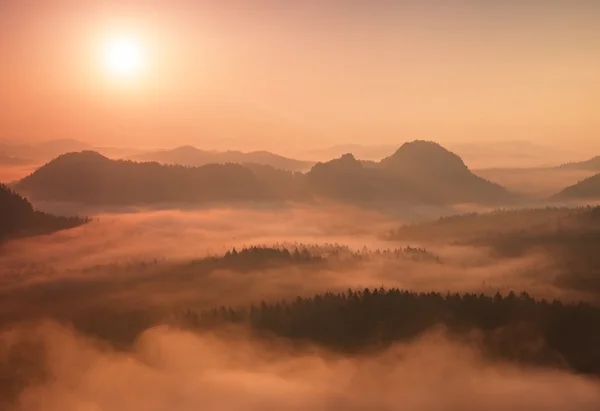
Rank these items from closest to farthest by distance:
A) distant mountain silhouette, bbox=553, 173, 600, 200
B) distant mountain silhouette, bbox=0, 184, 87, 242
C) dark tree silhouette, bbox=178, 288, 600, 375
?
1. distant mountain silhouette, bbox=0, 184, 87, 242
2. dark tree silhouette, bbox=178, 288, 600, 375
3. distant mountain silhouette, bbox=553, 173, 600, 200

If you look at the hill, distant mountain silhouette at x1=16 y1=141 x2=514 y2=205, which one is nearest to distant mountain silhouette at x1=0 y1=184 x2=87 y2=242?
distant mountain silhouette at x1=16 y1=141 x2=514 y2=205

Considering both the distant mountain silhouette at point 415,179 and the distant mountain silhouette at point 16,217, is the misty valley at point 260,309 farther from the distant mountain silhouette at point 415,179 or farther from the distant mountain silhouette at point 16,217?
the distant mountain silhouette at point 415,179

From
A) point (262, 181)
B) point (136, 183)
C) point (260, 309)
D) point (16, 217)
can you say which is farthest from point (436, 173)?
point (16, 217)

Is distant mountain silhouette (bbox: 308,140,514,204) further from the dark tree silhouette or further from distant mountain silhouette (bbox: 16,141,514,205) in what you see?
the dark tree silhouette

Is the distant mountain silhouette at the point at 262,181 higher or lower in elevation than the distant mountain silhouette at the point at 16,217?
higher

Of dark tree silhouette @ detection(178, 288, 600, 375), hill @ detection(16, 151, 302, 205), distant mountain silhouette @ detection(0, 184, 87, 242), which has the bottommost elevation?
dark tree silhouette @ detection(178, 288, 600, 375)

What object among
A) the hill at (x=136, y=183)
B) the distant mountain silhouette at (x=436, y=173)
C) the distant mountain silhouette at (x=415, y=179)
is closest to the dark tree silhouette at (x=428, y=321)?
the hill at (x=136, y=183)

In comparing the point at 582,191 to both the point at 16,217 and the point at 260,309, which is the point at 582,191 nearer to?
the point at 260,309

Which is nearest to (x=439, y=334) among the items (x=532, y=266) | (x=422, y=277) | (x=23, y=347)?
(x=422, y=277)
